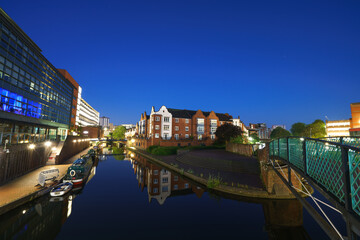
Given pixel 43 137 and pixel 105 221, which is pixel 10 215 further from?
pixel 43 137

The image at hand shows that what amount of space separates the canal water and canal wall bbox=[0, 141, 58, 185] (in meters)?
6.63

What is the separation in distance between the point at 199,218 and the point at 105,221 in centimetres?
818

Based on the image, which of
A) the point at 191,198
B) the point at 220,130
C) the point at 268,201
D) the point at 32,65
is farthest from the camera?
the point at 220,130

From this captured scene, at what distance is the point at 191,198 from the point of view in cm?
1886

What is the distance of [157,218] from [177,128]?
140 feet

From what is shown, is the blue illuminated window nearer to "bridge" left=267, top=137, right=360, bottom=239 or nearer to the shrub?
the shrub

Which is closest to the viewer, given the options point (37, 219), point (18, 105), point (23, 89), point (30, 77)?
point (37, 219)

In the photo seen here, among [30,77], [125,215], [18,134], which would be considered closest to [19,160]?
[18,134]

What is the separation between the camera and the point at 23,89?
2917 cm

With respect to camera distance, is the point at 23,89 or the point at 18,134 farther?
the point at 23,89

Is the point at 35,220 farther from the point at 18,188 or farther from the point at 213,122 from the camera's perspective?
the point at 213,122

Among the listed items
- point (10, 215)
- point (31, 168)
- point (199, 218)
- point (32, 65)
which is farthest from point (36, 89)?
point (199, 218)

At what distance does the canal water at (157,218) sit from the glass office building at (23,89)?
11179 mm

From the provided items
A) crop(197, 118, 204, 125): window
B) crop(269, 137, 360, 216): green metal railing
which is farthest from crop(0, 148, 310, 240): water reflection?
crop(197, 118, 204, 125): window
